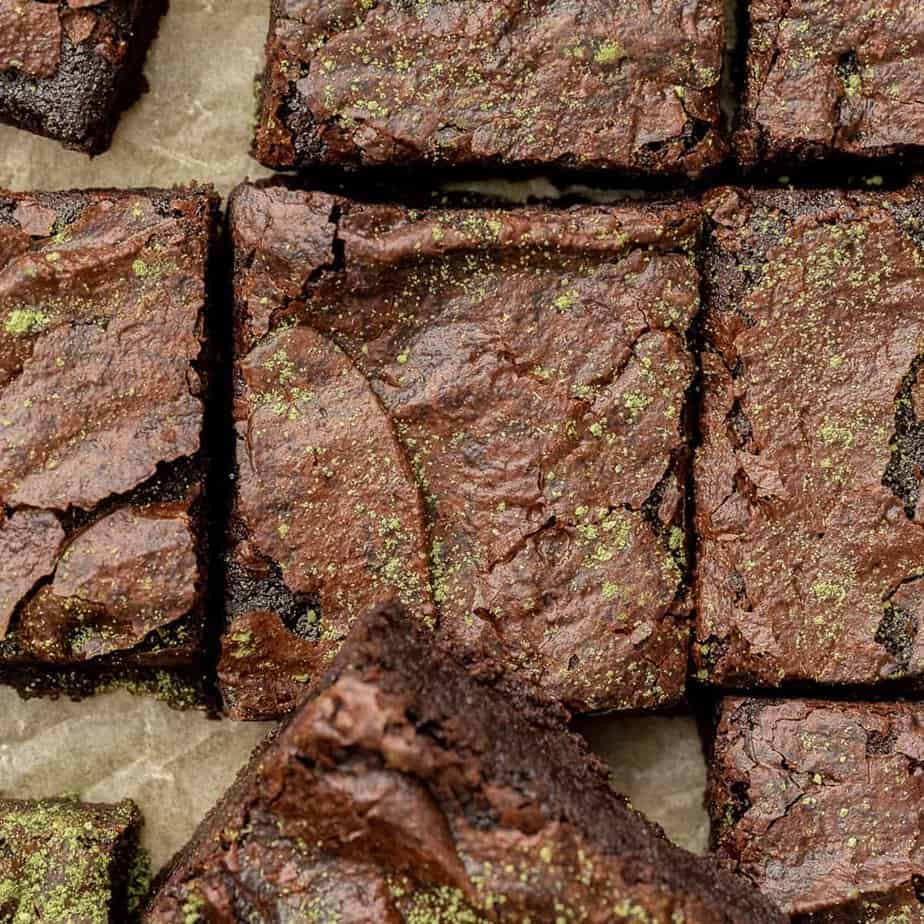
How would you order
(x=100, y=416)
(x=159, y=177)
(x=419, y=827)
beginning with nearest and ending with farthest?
(x=419, y=827)
(x=100, y=416)
(x=159, y=177)

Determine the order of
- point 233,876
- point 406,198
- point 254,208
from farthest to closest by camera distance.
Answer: point 406,198 < point 254,208 < point 233,876

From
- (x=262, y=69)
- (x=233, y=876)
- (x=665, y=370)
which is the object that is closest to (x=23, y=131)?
(x=262, y=69)

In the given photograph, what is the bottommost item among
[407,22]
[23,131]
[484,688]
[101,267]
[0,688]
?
[0,688]

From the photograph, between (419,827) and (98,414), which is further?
(98,414)

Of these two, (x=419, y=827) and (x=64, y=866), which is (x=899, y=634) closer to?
(x=419, y=827)

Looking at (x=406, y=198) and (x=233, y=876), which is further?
(x=406, y=198)

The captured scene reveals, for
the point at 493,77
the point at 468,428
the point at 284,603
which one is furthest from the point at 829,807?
the point at 493,77

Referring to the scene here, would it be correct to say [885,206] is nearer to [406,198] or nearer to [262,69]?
[406,198]

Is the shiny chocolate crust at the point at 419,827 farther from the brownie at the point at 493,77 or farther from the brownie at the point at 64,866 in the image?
the brownie at the point at 493,77
